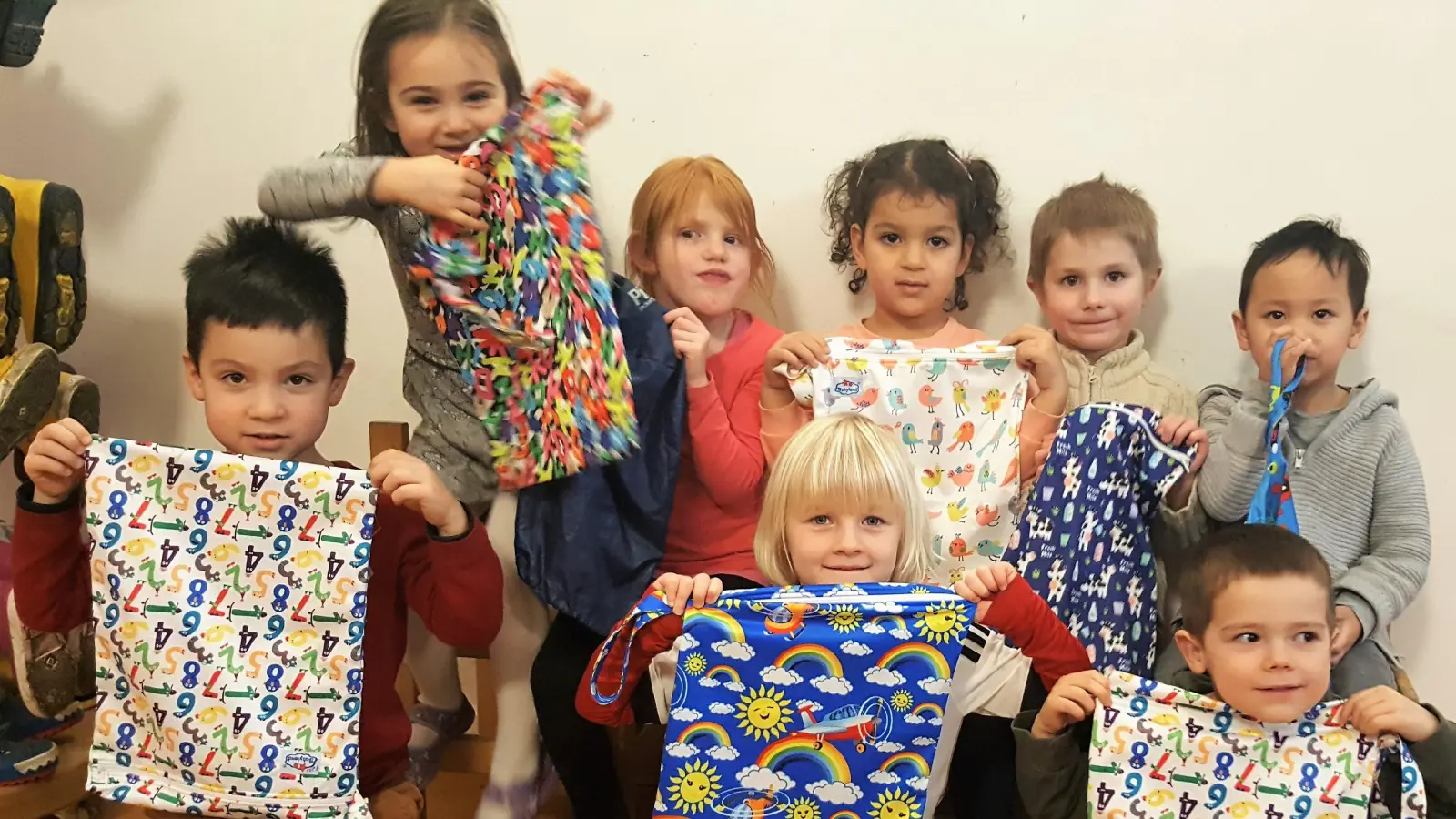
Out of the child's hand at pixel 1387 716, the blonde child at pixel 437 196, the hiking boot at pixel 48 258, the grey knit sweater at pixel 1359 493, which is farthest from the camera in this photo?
the hiking boot at pixel 48 258

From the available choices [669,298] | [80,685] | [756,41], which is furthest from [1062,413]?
[80,685]

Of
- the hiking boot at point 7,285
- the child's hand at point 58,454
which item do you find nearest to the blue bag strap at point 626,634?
the child's hand at point 58,454

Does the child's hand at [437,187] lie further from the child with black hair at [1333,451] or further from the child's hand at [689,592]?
the child with black hair at [1333,451]

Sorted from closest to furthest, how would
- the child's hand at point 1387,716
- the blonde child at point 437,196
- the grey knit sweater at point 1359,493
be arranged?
the child's hand at point 1387,716
the blonde child at point 437,196
the grey knit sweater at point 1359,493

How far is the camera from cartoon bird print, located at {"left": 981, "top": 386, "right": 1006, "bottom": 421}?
1579 mm

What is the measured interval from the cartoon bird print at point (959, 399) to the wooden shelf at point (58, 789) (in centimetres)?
136

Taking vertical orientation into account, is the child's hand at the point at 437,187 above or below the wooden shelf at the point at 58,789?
above

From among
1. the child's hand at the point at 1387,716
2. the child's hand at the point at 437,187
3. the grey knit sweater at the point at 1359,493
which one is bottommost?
the child's hand at the point at 1387,716

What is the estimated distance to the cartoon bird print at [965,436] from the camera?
62.2 inches

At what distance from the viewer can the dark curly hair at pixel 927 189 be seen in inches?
64.2

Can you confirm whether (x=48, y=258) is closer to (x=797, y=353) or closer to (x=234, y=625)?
(x=234, y=625)

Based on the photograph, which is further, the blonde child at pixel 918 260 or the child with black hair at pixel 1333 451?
the blonde child at pixel 918 260

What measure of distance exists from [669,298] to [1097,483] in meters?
0.68

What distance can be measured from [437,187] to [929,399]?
0.73 metres
